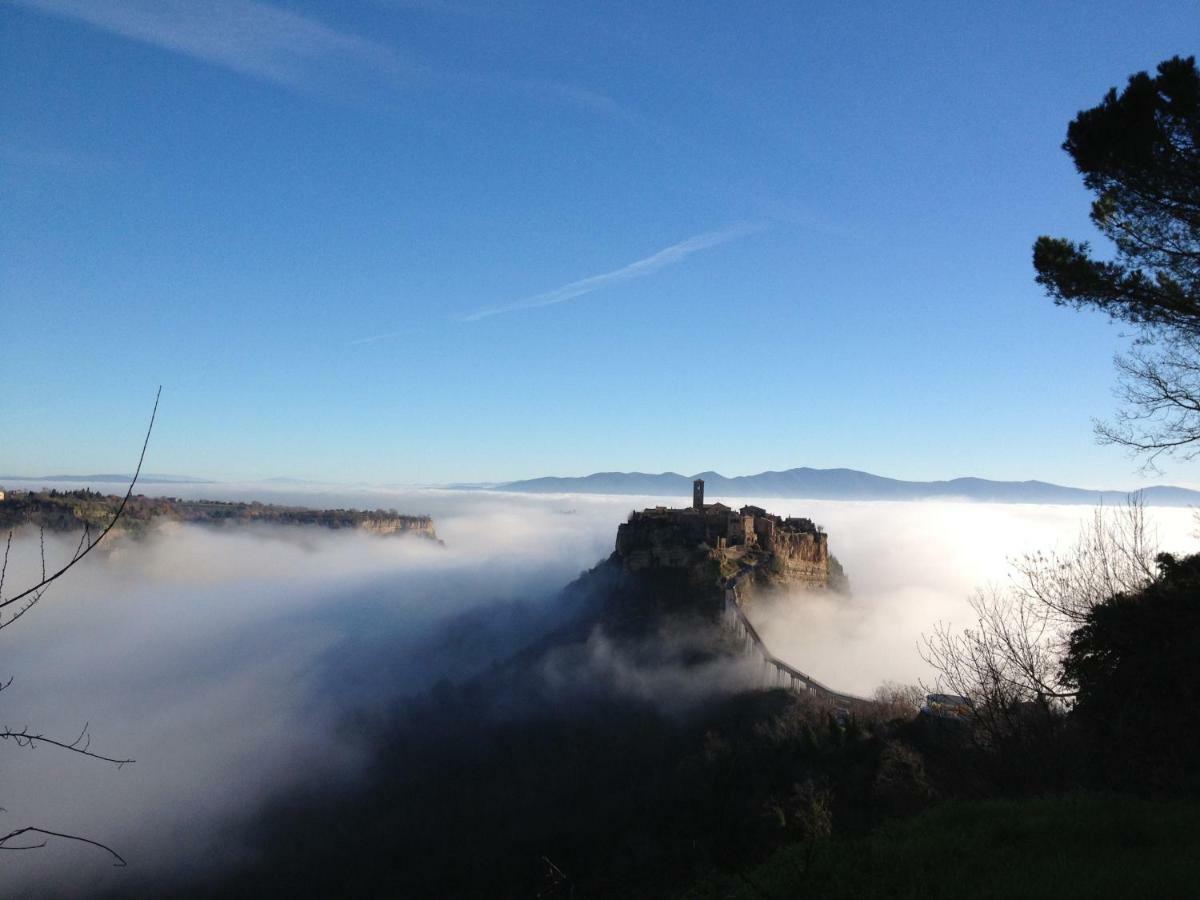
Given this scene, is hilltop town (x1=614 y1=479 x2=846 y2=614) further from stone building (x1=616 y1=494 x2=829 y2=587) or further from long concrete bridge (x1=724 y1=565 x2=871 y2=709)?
long concrete bridge (x1=724 y1=565 x2=871 y2=709)

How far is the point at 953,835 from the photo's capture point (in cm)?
963

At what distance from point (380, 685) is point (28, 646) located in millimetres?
152948

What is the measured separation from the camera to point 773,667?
55.6 metres

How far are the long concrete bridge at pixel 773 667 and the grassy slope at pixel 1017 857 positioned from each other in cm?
3567

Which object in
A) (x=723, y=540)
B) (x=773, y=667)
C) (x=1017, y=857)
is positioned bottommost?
(x=773, y=667)

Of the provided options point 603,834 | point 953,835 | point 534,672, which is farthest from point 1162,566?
point 534,672

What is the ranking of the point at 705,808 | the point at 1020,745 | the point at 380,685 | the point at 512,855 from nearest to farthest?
the point at 1020,745 < the point at 705,808 < the point at 512,855 < the point at 380,685

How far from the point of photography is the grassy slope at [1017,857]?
772cm

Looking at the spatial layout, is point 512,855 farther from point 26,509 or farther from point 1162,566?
point 26,509

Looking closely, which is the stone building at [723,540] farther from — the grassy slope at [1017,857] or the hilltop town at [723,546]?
the grassy slope at [1017,857]

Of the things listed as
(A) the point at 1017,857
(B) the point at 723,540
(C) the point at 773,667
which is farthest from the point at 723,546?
(A) the point at 1017,857

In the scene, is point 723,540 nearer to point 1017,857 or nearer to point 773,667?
point 773,667

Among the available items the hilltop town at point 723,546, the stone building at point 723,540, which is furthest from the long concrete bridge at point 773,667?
the stone building at point 723,540

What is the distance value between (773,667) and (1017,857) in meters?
49.2
